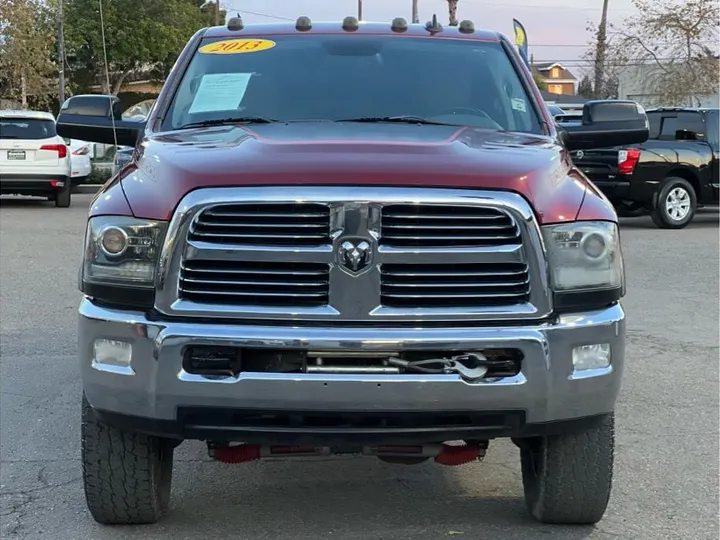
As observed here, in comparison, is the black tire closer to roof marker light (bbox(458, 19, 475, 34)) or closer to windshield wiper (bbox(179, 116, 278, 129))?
roof marker light (bbox(458, 19, 475, 34))

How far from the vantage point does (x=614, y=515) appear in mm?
4129

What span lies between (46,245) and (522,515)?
986 cm

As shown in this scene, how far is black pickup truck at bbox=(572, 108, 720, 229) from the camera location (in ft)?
47.9

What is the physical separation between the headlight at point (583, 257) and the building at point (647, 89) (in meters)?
34.2

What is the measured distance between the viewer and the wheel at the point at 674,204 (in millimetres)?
14797

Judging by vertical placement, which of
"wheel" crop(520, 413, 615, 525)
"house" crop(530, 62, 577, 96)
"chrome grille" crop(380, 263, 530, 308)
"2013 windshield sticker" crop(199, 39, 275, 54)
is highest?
"2013 windshield sticker" crop(199, 39, 275, 54)

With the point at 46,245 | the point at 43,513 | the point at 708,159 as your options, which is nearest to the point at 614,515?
the point at 43,513

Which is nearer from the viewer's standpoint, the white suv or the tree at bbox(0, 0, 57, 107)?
the white suv

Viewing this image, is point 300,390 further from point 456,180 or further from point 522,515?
point 522,515

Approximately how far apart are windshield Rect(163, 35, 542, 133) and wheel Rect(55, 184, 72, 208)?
13588 mm

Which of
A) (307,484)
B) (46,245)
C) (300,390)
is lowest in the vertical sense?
(46,245)

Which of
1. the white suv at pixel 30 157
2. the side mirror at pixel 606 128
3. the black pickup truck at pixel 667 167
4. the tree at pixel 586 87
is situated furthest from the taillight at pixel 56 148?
the tree at pixel 586 87

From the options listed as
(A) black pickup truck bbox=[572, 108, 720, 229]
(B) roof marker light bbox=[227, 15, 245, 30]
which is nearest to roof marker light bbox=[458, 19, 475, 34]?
(B) roof marker light bbox=[227, 15, 245, 30]

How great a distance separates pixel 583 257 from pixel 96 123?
2710 millimetres
